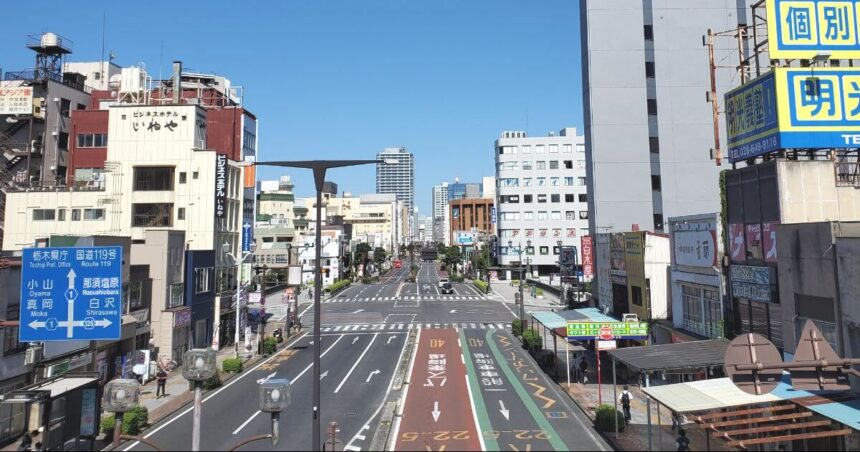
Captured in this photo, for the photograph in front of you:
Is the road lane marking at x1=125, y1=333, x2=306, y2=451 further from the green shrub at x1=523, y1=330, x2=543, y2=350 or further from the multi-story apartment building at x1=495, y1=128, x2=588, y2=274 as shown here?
the multi-story apartment building at x1=495, y1=128, x2=588, y2=274

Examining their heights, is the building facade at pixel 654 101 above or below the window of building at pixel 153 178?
above

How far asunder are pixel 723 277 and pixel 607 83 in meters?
39.8

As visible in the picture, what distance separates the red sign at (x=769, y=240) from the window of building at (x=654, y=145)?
40.1m

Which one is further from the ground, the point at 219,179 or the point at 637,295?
the point at 219,179

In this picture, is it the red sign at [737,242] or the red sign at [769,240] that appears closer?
the red sign at [769,240]

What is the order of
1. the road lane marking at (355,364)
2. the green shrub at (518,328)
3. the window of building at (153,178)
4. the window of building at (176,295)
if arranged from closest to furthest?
the road lane marking at (355,364) < the window of building at (176,295) < the window of building at (153,178) < the green shrub at (518,328)

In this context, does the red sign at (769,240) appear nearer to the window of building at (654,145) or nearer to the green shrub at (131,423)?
the green shrub at (131,423)

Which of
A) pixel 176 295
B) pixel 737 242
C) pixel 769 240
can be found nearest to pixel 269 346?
pixel 176 295

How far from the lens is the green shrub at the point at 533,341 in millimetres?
42438

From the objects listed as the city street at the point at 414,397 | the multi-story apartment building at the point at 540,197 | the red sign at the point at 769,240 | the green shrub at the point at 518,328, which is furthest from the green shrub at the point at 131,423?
the multi-story apartment building at the point at 540,197

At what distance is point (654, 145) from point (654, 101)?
5.00 m

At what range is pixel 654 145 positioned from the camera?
6147 centimetres

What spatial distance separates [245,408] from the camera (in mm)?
26922

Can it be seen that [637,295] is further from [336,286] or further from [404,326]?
[336,286]
